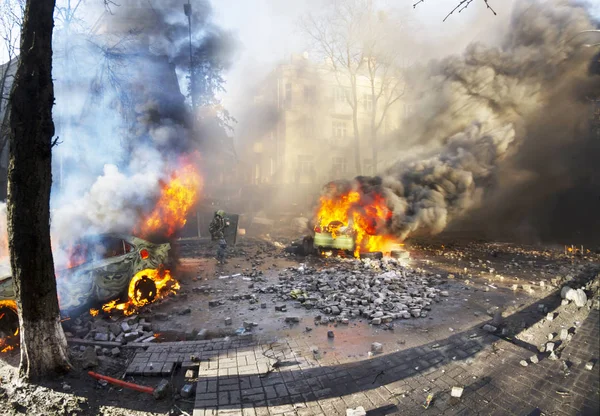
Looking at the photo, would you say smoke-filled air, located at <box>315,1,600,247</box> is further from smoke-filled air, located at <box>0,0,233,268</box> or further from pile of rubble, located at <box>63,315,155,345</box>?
pile of rubble, located at <box>63,315,155,345</box>

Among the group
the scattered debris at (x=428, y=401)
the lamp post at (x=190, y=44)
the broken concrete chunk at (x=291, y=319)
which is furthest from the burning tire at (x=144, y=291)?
the lamp post at (x=190, y=44)

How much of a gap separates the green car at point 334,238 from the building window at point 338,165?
61.8ft

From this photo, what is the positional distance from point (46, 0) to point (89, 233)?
5233 mm

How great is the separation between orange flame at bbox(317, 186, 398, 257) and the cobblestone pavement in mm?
9113

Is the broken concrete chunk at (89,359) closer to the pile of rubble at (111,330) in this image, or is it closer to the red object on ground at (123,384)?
the red object on ground at (123,384)

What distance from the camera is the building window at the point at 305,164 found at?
1270 inches

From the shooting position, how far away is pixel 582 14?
1664 cm

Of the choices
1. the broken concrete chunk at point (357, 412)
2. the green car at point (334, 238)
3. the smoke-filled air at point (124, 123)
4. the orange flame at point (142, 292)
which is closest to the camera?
the broken concrete chunk at point (357, 412)

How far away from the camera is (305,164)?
32.5m

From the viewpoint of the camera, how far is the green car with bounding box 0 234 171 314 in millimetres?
6422

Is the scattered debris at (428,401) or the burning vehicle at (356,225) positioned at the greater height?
the burning vehicle at (356,225)

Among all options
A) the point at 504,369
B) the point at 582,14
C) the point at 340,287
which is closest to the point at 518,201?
the point at 582,14

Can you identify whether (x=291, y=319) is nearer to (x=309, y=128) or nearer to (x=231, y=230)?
(x=231, y=230)

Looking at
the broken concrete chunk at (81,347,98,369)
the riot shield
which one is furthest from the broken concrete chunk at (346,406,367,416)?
the riot shield
